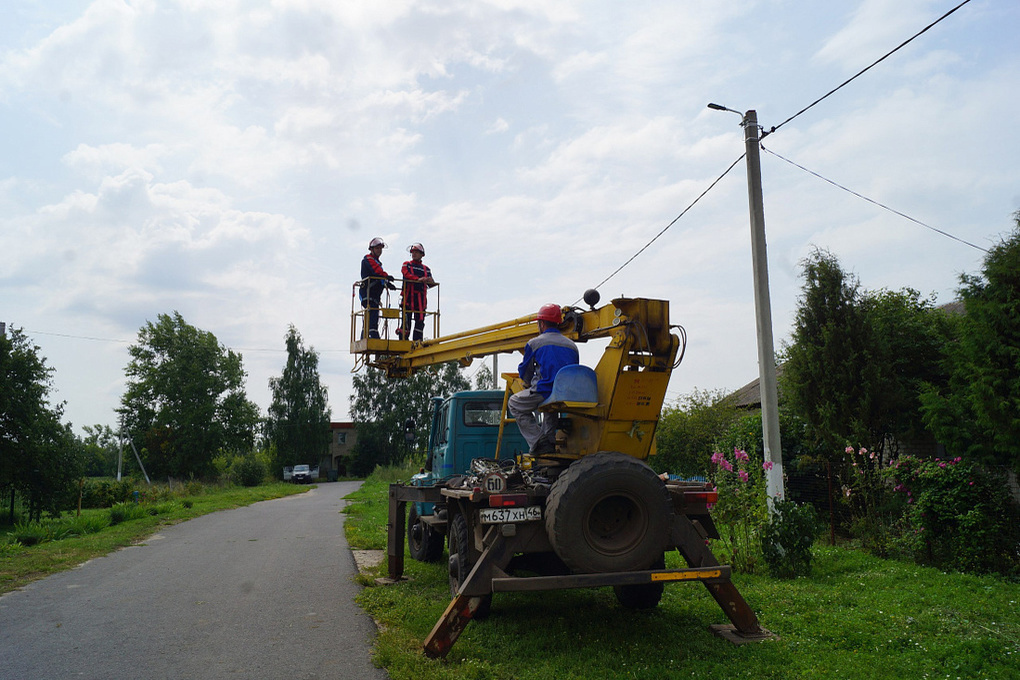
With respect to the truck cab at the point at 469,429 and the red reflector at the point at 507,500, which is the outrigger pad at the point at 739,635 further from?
the truck cab at the point at 469,429

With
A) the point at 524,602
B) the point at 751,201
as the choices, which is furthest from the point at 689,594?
the point at 751,201

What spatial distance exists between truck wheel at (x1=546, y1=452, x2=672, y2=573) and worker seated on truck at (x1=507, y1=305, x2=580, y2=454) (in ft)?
3.26

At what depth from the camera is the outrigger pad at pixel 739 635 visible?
231 inches

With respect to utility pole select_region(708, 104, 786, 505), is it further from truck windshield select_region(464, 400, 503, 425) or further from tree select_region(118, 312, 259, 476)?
tree select_region(118, 312, 259, 476)

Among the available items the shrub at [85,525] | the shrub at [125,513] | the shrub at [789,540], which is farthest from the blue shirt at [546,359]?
the shrub at [125,513]

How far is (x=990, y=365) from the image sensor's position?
8242 millimetres

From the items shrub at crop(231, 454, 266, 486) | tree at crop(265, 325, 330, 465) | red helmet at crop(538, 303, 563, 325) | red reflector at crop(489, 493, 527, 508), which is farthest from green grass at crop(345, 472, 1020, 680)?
tree at crop(265, 325, 330, 465)

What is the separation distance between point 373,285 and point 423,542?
4457mm

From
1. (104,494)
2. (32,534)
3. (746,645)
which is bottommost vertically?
(104,494)

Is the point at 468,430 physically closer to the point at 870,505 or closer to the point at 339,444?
the point at 870,505

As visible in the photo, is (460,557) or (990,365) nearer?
(460,557)

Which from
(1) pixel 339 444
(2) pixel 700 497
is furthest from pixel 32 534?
(1) pixel 339 444

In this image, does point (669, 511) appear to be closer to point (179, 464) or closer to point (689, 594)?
point (689, 594)

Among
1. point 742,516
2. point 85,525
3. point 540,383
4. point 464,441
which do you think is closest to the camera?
point 540,383
